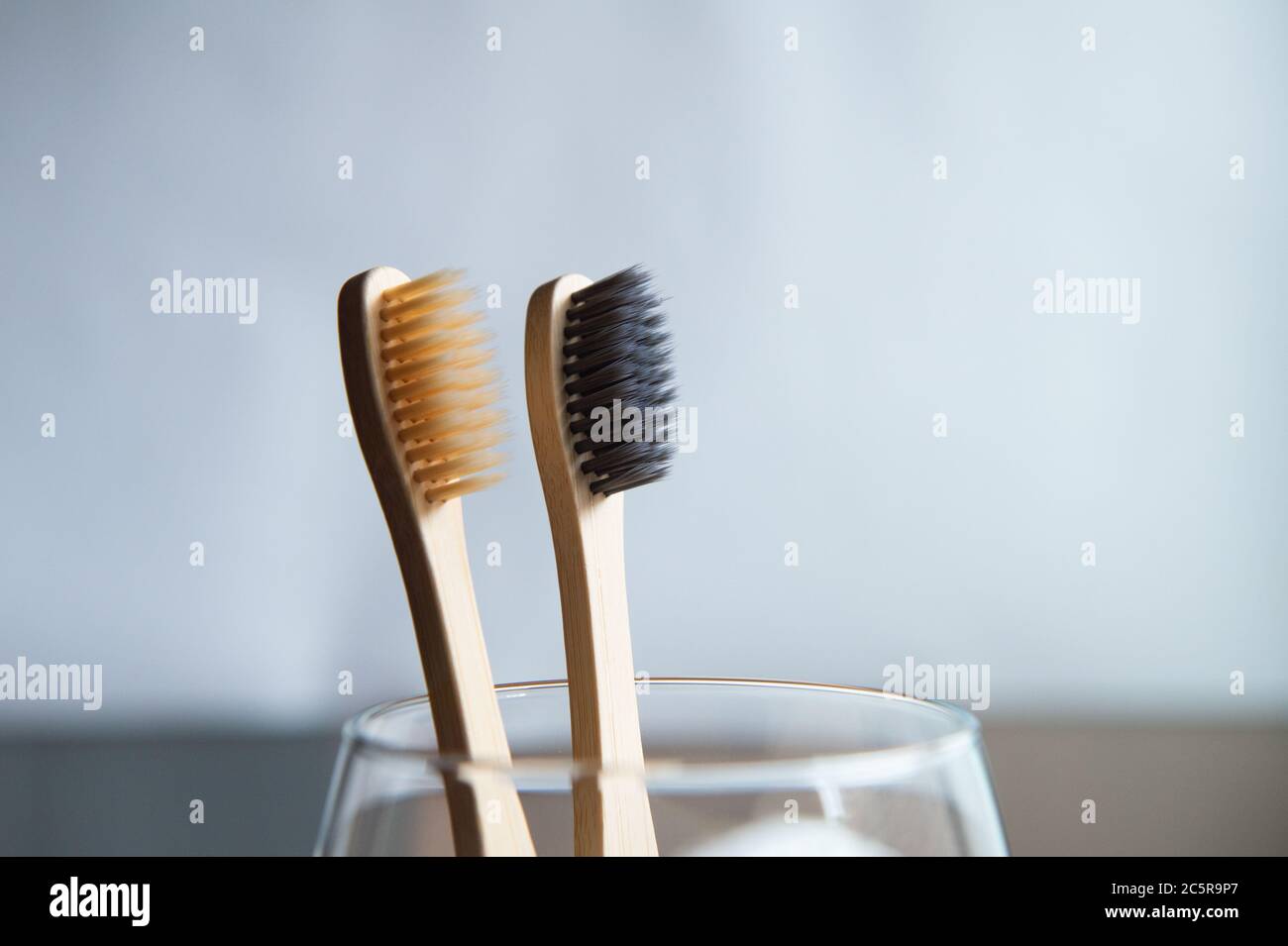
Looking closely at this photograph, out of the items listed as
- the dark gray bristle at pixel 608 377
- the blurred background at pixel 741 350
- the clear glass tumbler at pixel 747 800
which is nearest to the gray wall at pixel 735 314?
the blurred background at pixel 741 350

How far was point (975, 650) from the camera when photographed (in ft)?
2.73

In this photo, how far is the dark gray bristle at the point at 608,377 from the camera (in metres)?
0.33

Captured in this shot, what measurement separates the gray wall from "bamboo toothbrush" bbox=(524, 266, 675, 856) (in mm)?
487

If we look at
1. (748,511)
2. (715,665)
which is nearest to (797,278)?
(748,511)

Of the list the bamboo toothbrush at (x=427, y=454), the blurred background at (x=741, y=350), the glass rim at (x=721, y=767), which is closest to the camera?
the glass rim at (x=721, y=767)

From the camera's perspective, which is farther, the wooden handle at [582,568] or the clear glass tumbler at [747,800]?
the wooden handle at [582,568]

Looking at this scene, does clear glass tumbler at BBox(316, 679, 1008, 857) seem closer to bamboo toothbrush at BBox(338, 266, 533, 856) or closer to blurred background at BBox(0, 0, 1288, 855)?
bamboo toothbrush at BBox(338, 266, 533, 856)

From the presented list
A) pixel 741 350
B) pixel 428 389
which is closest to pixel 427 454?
pixel 428 389

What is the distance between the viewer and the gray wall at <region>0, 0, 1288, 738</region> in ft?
2.68

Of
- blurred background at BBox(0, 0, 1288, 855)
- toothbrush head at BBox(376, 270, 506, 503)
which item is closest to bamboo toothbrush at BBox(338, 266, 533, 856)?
toothbrush head at BBox(376, 270, 506, 503)

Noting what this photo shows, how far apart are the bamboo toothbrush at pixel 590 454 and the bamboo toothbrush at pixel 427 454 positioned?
28mm

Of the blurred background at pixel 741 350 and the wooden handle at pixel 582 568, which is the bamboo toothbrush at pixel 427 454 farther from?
the blurred background at pixel 741 350

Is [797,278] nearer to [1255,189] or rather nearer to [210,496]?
[1255,189]

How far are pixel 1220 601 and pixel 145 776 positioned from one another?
2.89ft
